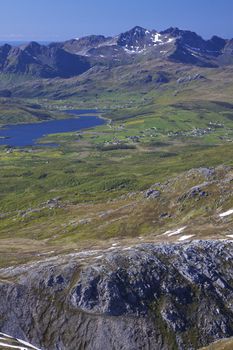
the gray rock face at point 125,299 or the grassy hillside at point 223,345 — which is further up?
the grassy hillside at point 223,345

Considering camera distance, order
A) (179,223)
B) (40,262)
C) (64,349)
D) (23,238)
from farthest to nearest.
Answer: (23,238)
(179,223)
(40,262)
(64,349)

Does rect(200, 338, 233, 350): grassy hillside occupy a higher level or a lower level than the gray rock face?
higher

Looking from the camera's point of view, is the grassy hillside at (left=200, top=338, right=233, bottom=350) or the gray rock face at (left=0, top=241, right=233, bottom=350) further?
the gray rock face at (left=0, top=241, right=233, bottom=350)

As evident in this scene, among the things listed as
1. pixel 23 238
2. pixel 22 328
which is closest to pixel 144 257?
pixel 22 328

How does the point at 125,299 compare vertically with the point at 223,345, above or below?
below

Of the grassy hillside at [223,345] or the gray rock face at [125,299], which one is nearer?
the grassy hillside at [223,345]

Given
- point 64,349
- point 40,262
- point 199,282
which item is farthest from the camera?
point 40,262

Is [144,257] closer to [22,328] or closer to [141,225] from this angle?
[22,328]

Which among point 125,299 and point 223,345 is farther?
point 125,299
